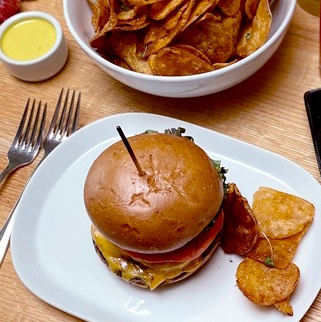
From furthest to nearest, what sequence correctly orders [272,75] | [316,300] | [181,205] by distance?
[272,75], [316,300], [181,205]

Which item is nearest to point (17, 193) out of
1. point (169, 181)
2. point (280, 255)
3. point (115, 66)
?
point (115, 66)

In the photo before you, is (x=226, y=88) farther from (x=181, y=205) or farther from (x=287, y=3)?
(x=181, y=205)

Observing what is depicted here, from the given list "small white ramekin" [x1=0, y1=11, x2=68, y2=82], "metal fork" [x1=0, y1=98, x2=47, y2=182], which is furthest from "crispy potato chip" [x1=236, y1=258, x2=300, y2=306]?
"small white ramekin" [x1=0, y1=11, x2=68, y2=82]

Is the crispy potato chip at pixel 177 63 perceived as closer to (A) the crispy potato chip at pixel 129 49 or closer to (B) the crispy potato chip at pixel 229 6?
(A) the crispy potato chip at pixel 129 49

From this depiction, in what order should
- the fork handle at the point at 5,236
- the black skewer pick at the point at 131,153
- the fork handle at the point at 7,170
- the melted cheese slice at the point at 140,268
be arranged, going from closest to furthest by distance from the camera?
the black skewer pick at the point at 131,153 < the melted cheese slice at the point at 140,268 < the fork handle at the point at 5,236 < the fork handle at the point at 7,170

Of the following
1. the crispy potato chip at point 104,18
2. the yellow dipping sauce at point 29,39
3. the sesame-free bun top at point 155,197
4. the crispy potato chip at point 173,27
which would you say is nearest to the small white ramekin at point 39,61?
the yellow dipping sauce at point 29,39

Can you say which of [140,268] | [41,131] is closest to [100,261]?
[140,268]
